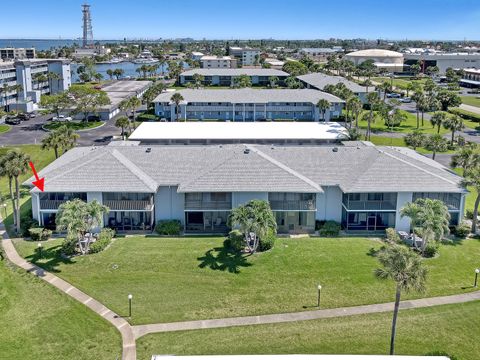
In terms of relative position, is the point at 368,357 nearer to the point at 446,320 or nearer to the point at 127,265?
the point at 446,320

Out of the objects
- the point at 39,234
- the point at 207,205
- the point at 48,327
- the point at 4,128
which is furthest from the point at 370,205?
the point at 4,128

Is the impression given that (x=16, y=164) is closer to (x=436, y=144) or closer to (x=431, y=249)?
(x=431, y=249)

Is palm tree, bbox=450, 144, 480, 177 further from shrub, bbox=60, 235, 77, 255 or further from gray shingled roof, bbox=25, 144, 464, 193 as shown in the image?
shrub, bbox=60, 235, 77, 255

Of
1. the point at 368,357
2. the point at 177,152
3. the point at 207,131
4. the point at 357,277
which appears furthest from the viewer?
the point at 207,131

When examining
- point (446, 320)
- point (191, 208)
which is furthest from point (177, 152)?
point (446, 320)

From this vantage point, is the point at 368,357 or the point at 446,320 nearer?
the point at 368,357

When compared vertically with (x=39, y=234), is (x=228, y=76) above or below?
above

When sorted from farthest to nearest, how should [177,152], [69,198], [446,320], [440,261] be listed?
[177,152] → [69,198] → [440,261] → [446,320]
